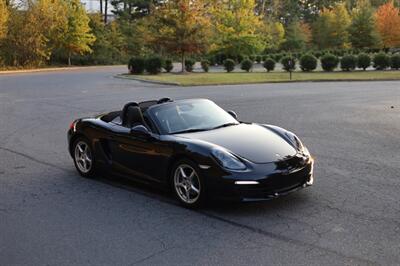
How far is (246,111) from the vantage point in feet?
49.9

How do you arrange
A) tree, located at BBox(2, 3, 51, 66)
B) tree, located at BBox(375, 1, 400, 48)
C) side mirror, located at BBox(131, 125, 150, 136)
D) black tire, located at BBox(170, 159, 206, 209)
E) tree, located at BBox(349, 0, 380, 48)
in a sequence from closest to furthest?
black tire, located at BBox(170, 159, 206, 209)
side mirror, located at BBox(131, 125, 150, 136)
tree, located at BBox(2, 3, 51, 66)
tree, located at BBox(375, 1, 400, 48)
tree, located at BBox(349, 0, 380, 48)

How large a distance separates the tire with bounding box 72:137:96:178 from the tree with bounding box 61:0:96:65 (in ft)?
154

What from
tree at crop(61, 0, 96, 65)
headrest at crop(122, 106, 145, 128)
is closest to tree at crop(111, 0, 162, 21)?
tree at crop(61, 0, 96, 65)

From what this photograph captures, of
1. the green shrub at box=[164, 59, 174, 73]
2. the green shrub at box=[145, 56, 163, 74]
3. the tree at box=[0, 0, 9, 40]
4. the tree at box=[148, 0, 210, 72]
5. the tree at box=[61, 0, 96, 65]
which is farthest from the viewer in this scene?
the tree at box=[61, 0, 96, 65]

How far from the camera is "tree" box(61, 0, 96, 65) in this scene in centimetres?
5231

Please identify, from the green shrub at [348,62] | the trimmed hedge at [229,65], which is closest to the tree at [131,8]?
the trimmed hedge at [229,65]

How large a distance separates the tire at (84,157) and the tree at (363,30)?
60.0 m

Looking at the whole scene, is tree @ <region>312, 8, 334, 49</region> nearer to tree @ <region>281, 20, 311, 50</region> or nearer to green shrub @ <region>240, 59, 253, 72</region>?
tree @ <region>281, 20, 311, 50</region>

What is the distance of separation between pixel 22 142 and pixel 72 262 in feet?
Answer: 21.3

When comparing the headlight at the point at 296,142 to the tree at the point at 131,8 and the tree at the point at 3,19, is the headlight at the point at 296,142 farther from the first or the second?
the tree at the point at 131,8

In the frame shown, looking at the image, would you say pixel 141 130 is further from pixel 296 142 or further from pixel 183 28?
pixel 183 28

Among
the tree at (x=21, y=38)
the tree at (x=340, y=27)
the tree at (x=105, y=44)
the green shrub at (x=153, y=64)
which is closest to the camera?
the green shrub at (x=153, y=64)

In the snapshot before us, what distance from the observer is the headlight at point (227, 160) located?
18.2 feet

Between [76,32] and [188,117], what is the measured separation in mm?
48392
